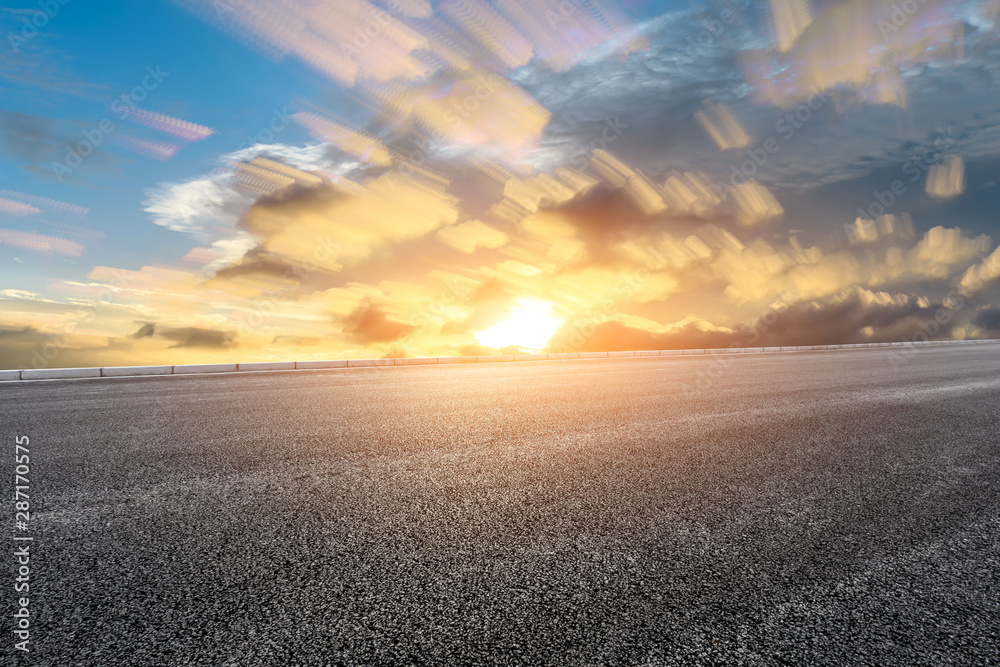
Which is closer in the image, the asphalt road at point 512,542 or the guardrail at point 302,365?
the asphalt road at point 512,542

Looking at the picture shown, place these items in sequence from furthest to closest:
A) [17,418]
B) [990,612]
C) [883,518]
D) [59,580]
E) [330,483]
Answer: [17,418] < [330,483] < [883,518] < [59,580] < [990,612]

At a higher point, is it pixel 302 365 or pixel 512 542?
pixel 302 365

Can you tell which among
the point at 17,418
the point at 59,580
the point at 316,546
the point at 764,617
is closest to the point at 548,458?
the point at 316,546

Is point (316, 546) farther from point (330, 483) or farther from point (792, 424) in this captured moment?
point (792, 424)

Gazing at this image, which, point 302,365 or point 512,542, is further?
point 302,365

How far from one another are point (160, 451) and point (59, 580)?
3.27 m

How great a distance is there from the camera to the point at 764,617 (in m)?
2.39

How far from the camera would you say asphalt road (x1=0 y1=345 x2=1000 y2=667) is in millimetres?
2227

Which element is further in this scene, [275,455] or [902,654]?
[275,455]

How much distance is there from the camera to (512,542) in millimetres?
3219

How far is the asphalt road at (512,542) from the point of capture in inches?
87.7

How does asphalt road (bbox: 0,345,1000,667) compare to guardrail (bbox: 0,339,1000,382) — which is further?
guardrail (bbox: 0,339,1000,382)

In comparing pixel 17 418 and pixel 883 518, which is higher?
pixel 17 418

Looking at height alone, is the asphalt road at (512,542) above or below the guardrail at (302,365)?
below
